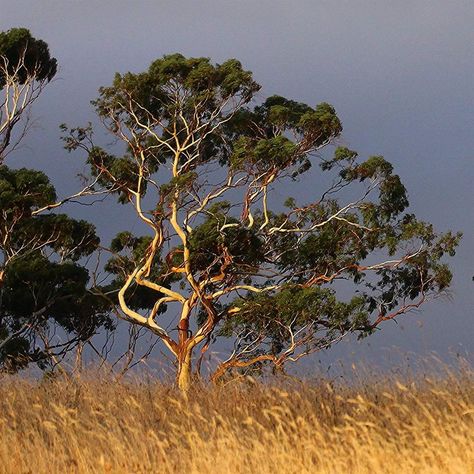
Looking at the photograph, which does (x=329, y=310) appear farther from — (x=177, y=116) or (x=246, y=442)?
(x=246, y=442)

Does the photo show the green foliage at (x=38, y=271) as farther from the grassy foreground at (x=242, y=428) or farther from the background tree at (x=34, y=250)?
the grassy foreground at (x=242, y=428)

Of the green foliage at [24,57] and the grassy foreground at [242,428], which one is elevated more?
the green foliage at [24,57]

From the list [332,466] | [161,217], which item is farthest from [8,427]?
[161,217]

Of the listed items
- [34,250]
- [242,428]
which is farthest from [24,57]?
[242,428]

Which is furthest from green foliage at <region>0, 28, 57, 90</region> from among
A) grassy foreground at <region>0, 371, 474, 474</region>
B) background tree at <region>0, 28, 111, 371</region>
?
grassy foreground at <region>0, 371, 474, 474</region>

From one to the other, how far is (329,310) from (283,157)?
5.20 meters

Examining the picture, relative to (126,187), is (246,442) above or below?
below

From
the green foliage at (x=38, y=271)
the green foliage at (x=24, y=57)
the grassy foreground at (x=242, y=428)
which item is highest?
the green foliage at (x=24, y=57)

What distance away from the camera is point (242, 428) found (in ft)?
31.7

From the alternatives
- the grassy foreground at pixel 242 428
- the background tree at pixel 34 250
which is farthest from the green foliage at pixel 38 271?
the grassy foreground at pixel 242 428

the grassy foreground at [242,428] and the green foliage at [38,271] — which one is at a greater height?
the green foliage at [38,271]

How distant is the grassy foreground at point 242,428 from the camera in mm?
8062

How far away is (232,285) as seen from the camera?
101 feet

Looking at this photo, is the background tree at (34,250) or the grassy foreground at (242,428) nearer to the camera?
the grassy foreground at (242,428)
